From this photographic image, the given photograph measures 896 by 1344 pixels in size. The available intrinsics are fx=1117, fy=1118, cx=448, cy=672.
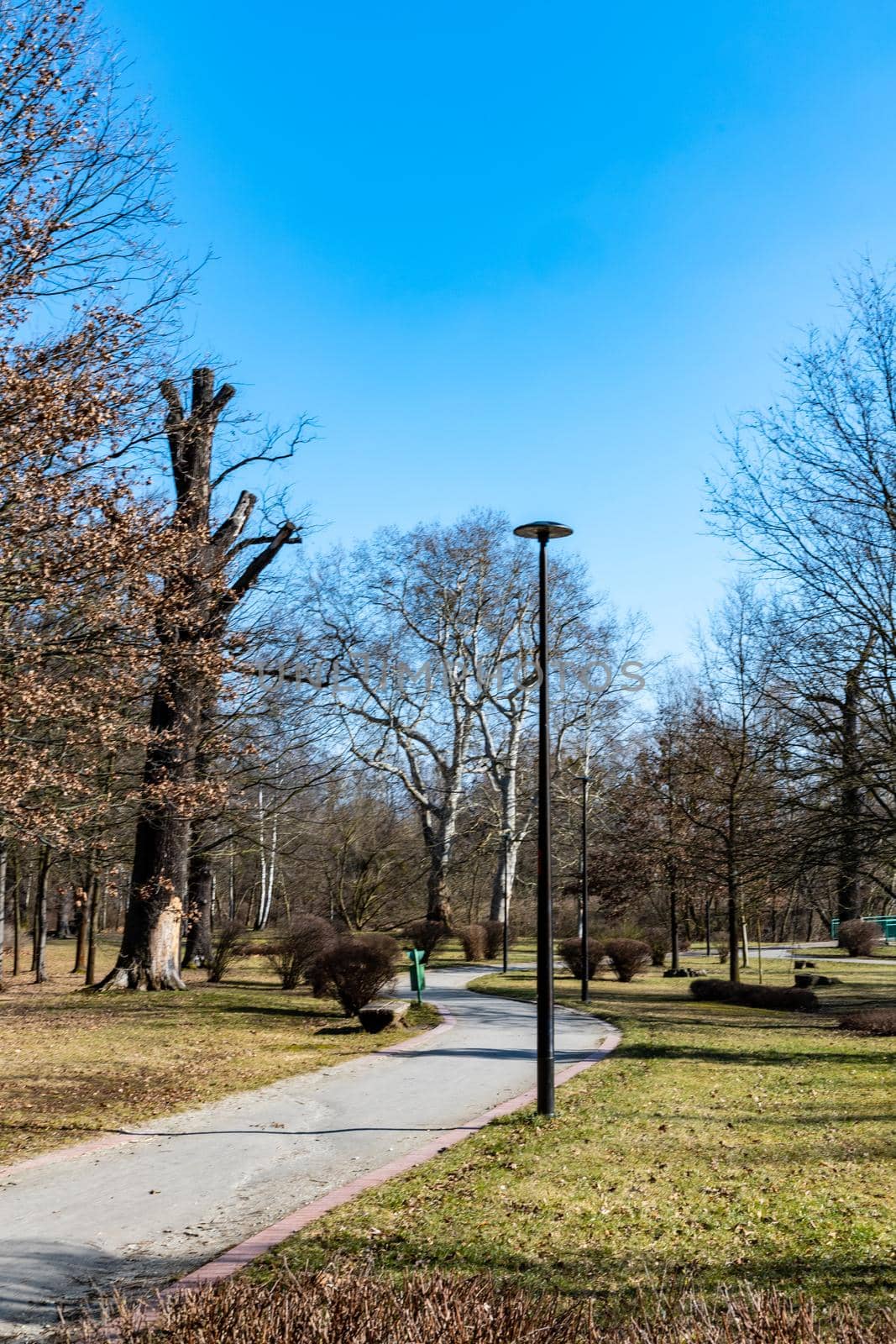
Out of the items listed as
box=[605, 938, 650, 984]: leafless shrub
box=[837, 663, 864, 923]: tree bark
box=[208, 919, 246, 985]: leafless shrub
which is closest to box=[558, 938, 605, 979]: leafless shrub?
box=[605, 938, 650, 984]: leafless shrub

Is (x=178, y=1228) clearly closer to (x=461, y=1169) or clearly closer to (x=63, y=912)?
(x=461, y=1169)

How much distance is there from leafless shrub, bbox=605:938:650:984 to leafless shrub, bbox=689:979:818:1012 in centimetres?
427

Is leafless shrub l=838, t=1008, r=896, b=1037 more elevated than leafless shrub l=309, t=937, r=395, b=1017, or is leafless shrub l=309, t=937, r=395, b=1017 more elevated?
leafless shrub l=309, t=937, r=395, b=1017

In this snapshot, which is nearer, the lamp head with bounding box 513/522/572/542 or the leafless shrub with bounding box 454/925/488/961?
the lamp head with bounding box 513/522/572/542

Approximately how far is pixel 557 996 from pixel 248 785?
8.14 m

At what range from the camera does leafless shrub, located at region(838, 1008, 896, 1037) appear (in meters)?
17.0

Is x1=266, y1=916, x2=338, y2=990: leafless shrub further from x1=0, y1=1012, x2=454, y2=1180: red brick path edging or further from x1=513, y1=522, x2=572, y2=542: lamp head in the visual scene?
x1=513, y1=522, x2=572, y2=542: lamp head

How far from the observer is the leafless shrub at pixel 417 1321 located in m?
3.41

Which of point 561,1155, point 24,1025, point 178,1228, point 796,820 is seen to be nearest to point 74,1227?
point 178,1228

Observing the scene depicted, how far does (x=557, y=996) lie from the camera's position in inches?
955

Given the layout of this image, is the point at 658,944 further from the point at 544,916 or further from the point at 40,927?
the point at 544,916

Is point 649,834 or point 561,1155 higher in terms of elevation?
point 649,834

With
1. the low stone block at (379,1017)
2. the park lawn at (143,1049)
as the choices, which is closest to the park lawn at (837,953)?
the low stone block at (379,1017)

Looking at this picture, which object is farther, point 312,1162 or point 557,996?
point 557,996
